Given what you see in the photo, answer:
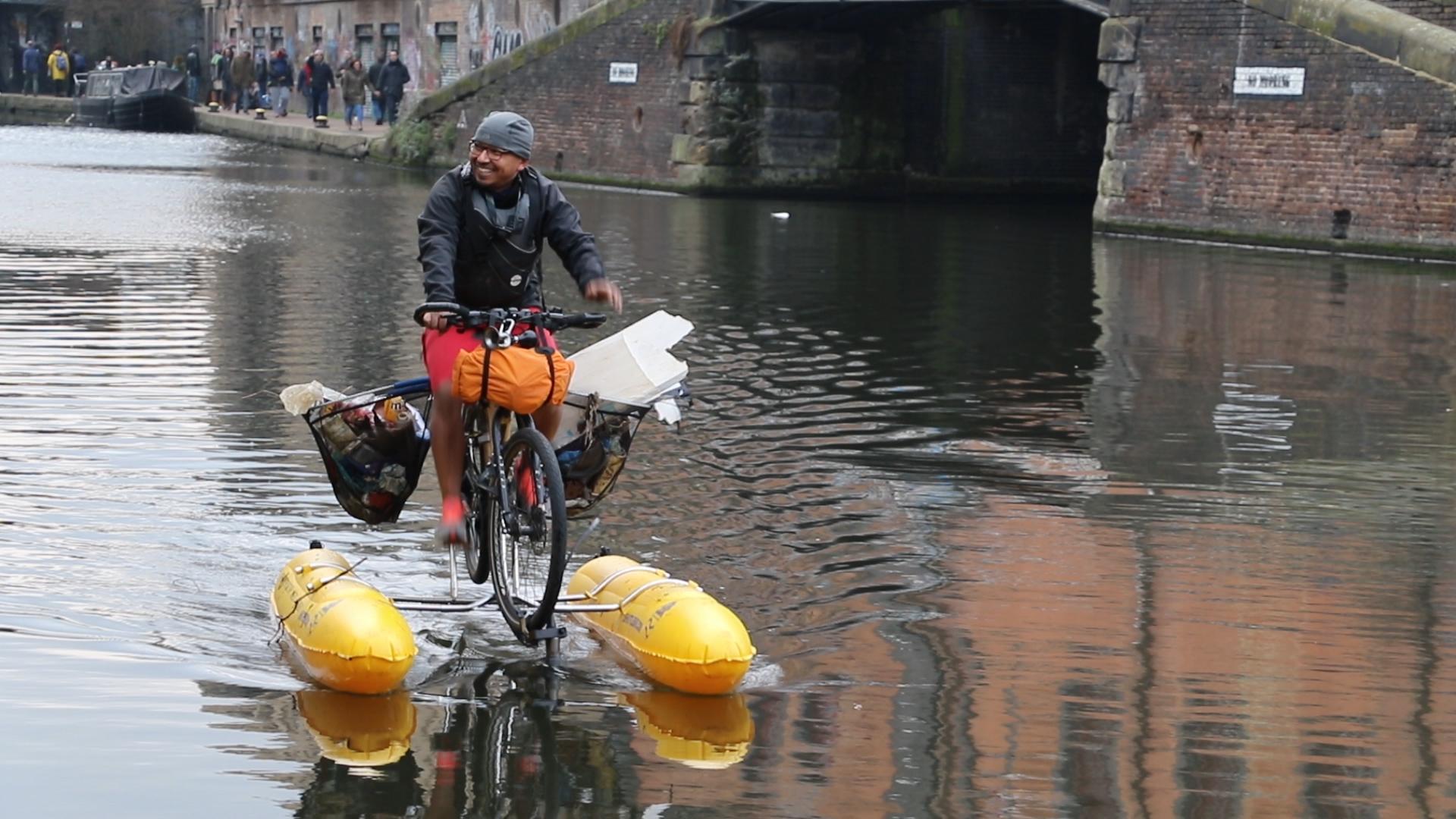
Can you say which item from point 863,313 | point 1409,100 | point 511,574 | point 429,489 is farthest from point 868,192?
point 511,574

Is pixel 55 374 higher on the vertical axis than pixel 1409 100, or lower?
lower

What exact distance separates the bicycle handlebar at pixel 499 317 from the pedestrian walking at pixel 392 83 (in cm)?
3981

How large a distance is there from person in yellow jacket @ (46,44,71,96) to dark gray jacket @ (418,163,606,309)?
5910cm

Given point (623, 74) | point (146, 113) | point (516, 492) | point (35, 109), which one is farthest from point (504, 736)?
point (35, 109)

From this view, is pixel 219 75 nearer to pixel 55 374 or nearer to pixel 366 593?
pixel 55 374

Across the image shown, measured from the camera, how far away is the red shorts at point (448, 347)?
19.5ft

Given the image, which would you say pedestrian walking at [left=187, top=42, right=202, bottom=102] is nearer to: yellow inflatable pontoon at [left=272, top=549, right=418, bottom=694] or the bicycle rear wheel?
the bicycle rear wheel

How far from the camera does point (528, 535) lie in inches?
230

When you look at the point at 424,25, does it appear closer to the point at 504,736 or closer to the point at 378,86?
the point at 378,86

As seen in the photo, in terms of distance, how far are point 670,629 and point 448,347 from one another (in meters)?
1.02

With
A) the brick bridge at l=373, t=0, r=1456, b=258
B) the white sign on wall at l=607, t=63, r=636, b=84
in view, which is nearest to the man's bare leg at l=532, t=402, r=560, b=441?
the brick bridge at l=373, t=0, r=1456, b=258

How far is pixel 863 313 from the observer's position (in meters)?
15.1

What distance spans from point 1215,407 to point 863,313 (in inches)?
175

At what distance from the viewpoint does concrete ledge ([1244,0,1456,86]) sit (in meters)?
20.4
